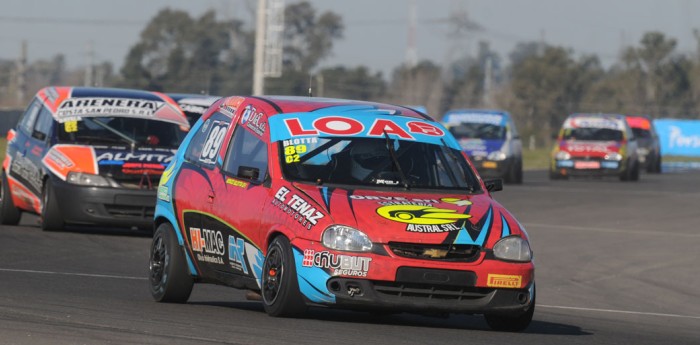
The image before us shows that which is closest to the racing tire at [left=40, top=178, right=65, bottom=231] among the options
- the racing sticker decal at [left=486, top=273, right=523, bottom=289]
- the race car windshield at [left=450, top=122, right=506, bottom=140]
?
the racing sticker decal at [left=486, top=273, right=523, bottom=289]

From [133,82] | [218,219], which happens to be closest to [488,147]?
[218,219]

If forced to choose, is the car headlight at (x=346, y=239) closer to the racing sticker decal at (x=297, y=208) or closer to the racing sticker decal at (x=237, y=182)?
the racing sticker decal at (x=297, y=208)

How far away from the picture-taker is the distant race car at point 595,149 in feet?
122

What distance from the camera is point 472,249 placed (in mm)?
9289

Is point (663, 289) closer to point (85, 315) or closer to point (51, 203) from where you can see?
point (51, 203)

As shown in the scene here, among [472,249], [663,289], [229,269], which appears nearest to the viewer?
[472,249]

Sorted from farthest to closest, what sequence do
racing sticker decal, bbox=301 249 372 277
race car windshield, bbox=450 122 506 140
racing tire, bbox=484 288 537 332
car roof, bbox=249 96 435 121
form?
1. race car windshield, bbox=450 122 506 140
2. car roof, bbox=249 96 435 121
3. racing tire, bbox=484 288 537 332
4. racing sticker decal, bbox=301 249 372 277

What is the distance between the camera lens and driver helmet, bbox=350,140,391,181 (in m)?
10.1

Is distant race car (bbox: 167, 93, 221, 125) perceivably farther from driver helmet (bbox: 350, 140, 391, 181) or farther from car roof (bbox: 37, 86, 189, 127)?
driver helmet (bbox: 350, 140, 391, 181)

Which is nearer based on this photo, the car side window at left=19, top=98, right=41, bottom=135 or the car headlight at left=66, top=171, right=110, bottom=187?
the car headlight at left=66, top=171, right=110, bottom=187

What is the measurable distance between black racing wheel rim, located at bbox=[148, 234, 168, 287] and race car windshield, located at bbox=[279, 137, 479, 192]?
1.43 meters

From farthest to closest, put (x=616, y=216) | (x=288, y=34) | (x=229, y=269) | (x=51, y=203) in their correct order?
(x=288, y=34)
(x=616, y=216)
(x=51, y=203)
(x=229, y=269)

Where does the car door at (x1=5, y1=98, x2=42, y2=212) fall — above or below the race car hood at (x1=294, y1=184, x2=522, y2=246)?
below

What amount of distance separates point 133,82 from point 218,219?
77115 mm
